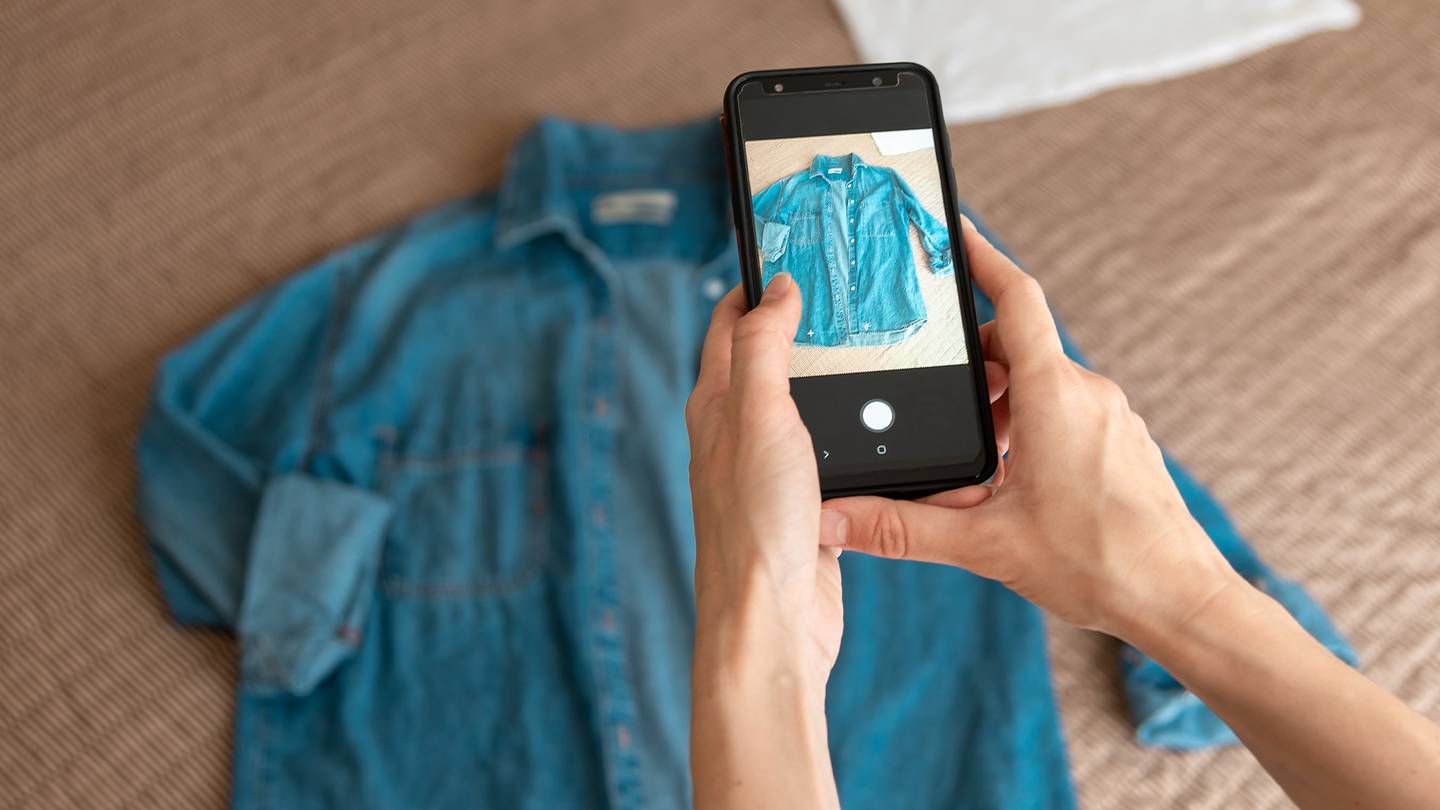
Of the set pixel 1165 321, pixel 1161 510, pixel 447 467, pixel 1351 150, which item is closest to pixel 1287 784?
pixel 1161 510

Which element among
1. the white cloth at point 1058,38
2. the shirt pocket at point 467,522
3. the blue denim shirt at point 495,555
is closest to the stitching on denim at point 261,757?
the blue denim shirt at point 495,555

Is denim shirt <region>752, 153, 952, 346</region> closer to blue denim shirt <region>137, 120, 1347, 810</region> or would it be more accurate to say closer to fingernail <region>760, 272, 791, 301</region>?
fingernail <region>760, 272, 791, 301</region>

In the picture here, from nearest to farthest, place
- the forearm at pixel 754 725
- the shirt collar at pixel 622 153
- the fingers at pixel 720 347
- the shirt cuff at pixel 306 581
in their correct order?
the forearm at pixel 754 725 → the fingers at pixel 720 347 → the shirt cuff at pixel 306 581 → the shirt collar at pixel 622 153

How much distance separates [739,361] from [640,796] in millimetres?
432

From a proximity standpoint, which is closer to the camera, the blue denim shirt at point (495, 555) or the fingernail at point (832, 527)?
the fingernail at point (832, 527)

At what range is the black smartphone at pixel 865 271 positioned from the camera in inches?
21.1

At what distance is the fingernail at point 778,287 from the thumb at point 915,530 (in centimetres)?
11

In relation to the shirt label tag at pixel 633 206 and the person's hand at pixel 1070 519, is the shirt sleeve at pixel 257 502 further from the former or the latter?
the person's hand at pixel 1070 519

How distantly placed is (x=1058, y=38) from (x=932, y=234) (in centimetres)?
61

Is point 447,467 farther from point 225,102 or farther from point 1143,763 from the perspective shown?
point 1143,763

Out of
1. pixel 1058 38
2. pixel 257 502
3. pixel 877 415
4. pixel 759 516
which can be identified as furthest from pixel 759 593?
pixel 1058 38

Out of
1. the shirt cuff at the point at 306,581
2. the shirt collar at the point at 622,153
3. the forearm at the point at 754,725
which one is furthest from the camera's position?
the shirt collar at the point at 622,153

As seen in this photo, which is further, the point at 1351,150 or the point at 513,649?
the point at 1351,150

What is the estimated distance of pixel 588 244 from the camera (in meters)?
0.92
